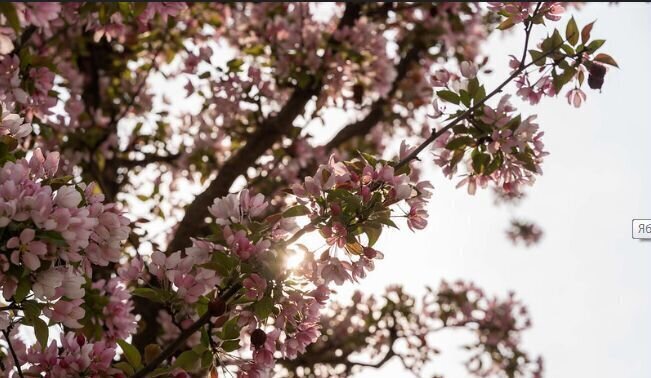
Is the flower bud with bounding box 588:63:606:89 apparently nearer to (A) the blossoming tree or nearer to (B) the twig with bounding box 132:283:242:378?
(A) the blossoming tree

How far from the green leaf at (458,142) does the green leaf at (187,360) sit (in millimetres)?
1447

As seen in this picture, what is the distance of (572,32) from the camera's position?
2688mm

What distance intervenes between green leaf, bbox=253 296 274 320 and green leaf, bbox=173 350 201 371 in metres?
0.33

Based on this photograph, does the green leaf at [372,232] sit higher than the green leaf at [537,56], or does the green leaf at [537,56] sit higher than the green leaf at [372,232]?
the green leaf at [537,56]

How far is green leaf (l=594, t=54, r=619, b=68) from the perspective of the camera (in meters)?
2.63

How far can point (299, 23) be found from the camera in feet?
17.0

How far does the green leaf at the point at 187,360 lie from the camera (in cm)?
231

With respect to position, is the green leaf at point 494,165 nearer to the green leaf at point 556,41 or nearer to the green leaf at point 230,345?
the green leaf at point 556,41

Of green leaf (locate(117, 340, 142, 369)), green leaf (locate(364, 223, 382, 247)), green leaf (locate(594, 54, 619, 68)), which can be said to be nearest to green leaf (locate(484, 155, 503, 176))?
green leaf (locate(594, 54, 619, 68))

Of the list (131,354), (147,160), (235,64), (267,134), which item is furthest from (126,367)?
(147,160)

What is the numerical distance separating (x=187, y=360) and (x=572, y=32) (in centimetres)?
216

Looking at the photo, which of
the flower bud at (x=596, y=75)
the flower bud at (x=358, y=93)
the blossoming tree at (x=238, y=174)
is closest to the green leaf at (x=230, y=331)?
the blossoming tree at (x=238, y=174)

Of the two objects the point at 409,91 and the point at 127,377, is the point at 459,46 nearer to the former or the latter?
the point at 409,91

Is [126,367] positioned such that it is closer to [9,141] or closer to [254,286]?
[254,286]
